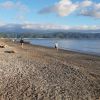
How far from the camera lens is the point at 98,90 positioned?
58.8 ft

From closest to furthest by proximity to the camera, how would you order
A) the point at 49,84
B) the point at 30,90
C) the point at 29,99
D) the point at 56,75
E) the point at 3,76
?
the point at 29,99
the point at 30,90
the point at 49,84
the point at 3,76
the point at 56,75

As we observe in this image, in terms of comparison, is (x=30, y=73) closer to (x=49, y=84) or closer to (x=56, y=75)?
(x=56, y=75)

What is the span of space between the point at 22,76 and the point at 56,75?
2.49m

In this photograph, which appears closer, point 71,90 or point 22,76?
point 71,90

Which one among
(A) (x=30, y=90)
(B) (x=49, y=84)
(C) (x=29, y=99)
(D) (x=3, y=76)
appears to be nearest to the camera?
(C) (x=29, y=99)

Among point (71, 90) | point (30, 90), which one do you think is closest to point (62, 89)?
point (71, 90)

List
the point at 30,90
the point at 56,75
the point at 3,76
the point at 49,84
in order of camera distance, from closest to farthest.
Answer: the point at 30,90
the point at 49,84
the point at 3,76
the point at 56,75

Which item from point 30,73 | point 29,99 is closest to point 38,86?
point 29,99

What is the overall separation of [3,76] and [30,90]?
12.6 ft

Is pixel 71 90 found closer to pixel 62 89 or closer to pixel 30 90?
pixel 62 89

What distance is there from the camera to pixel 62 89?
58.1 ft

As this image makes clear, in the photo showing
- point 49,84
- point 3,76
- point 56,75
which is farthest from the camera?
point 56,75

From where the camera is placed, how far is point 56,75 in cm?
2191

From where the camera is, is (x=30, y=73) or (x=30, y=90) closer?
(x=30, y=90)
